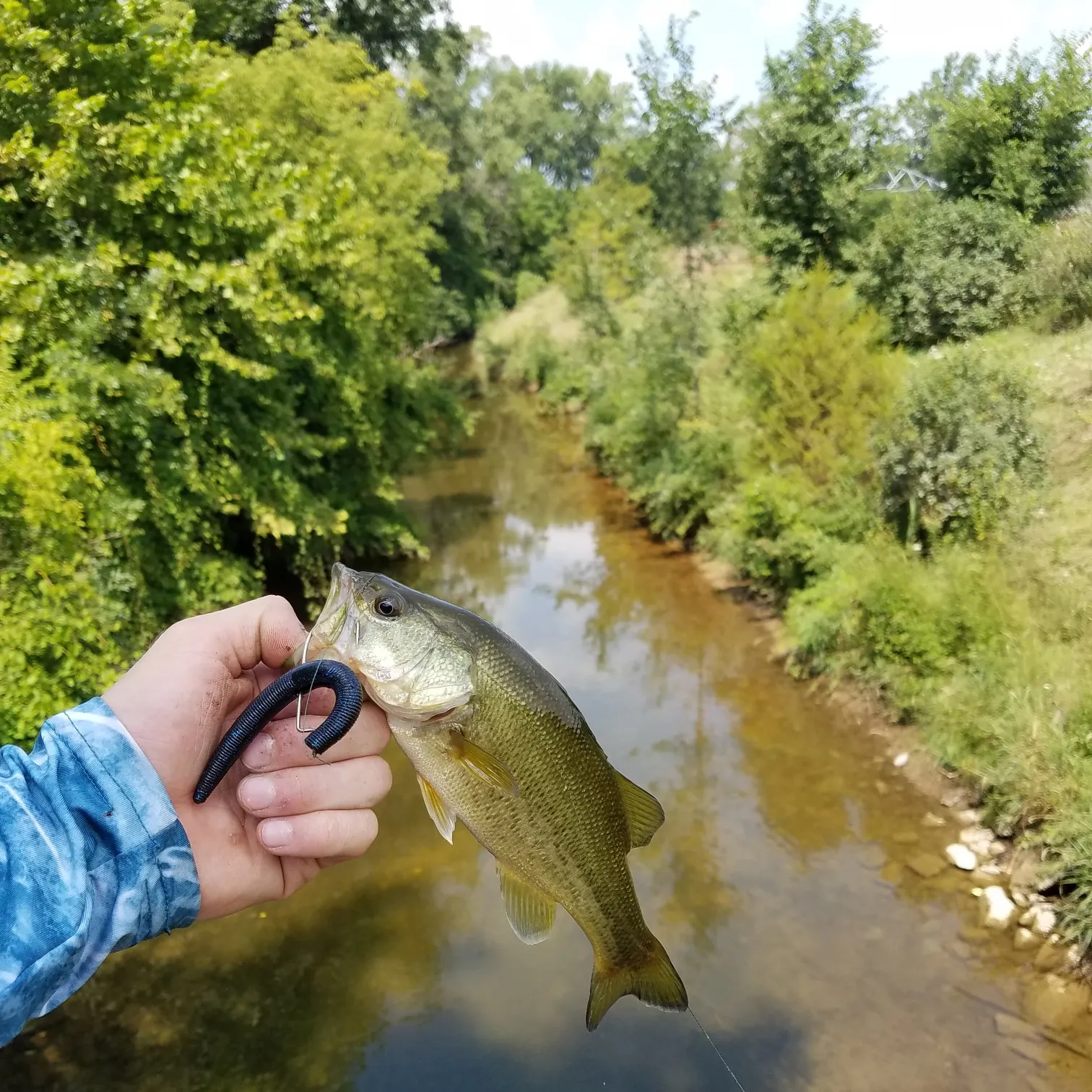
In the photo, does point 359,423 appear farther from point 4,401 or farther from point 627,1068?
point 627,1068

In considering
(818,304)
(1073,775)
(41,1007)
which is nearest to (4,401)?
(41,1007)

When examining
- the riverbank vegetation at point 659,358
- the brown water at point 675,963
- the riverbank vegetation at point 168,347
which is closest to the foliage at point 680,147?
the riverbank vegetation at point 659,358

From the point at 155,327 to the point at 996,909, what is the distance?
384 inches

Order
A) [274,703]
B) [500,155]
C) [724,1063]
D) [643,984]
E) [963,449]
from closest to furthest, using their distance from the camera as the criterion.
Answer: [274,703] → [643,984] → [724,1063] → [963,449] → [500,155]

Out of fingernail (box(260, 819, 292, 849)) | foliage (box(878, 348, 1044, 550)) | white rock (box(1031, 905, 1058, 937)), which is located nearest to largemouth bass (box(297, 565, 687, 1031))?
fingernail (box(260, 819, 292, 849))

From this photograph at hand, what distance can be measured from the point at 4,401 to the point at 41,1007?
6.00m

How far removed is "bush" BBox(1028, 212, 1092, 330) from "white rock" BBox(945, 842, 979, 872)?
9.79 metres

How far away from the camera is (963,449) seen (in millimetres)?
10250

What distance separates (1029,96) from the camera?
1706 centimetres

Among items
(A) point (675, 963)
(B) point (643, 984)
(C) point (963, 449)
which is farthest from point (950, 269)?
(B) point (643, 984)

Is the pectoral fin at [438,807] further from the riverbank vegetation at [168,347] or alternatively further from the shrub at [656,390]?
the shrub at [656,390]

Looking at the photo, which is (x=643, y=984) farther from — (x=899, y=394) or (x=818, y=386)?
(x=818, y=386)

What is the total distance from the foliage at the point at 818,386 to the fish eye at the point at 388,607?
1110 cm

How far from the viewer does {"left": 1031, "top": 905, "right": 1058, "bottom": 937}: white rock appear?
672 cm
